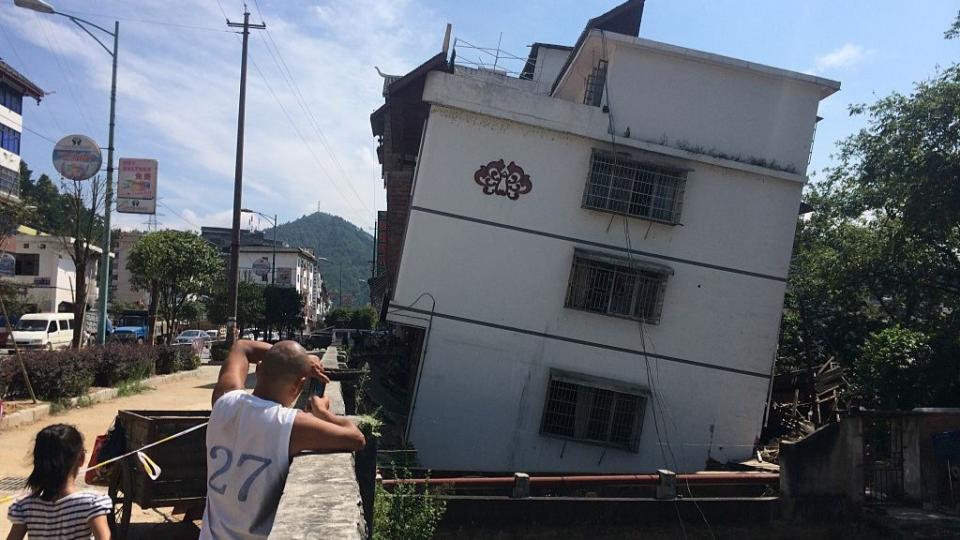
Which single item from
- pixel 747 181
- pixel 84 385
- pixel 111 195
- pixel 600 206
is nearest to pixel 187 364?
pixel 111 195

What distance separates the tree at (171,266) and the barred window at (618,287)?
2029 centimetres

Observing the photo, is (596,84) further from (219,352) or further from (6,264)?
(6,264)

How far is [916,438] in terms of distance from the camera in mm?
10188

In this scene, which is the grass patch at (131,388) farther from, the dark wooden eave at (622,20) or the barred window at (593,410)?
the dark wooden eave at (622,20)

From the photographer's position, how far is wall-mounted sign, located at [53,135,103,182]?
18.3 m

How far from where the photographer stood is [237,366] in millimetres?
3455

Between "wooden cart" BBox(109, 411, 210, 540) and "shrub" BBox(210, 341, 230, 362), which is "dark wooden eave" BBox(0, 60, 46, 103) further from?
"wooden cart" BBox(109, 411, 210, 540)

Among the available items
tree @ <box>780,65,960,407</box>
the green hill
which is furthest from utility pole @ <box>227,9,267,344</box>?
the green hill

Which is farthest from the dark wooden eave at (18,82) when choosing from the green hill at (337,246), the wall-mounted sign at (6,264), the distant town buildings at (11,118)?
the green hill at (337,246)

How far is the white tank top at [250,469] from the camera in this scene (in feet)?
9.34

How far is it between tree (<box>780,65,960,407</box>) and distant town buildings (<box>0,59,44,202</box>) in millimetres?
37218

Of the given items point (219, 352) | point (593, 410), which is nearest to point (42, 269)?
point (219, 352)

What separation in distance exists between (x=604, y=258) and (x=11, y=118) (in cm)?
3849

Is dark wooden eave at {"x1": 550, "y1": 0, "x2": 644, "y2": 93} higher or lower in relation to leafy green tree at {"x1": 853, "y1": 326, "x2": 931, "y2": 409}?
higher
